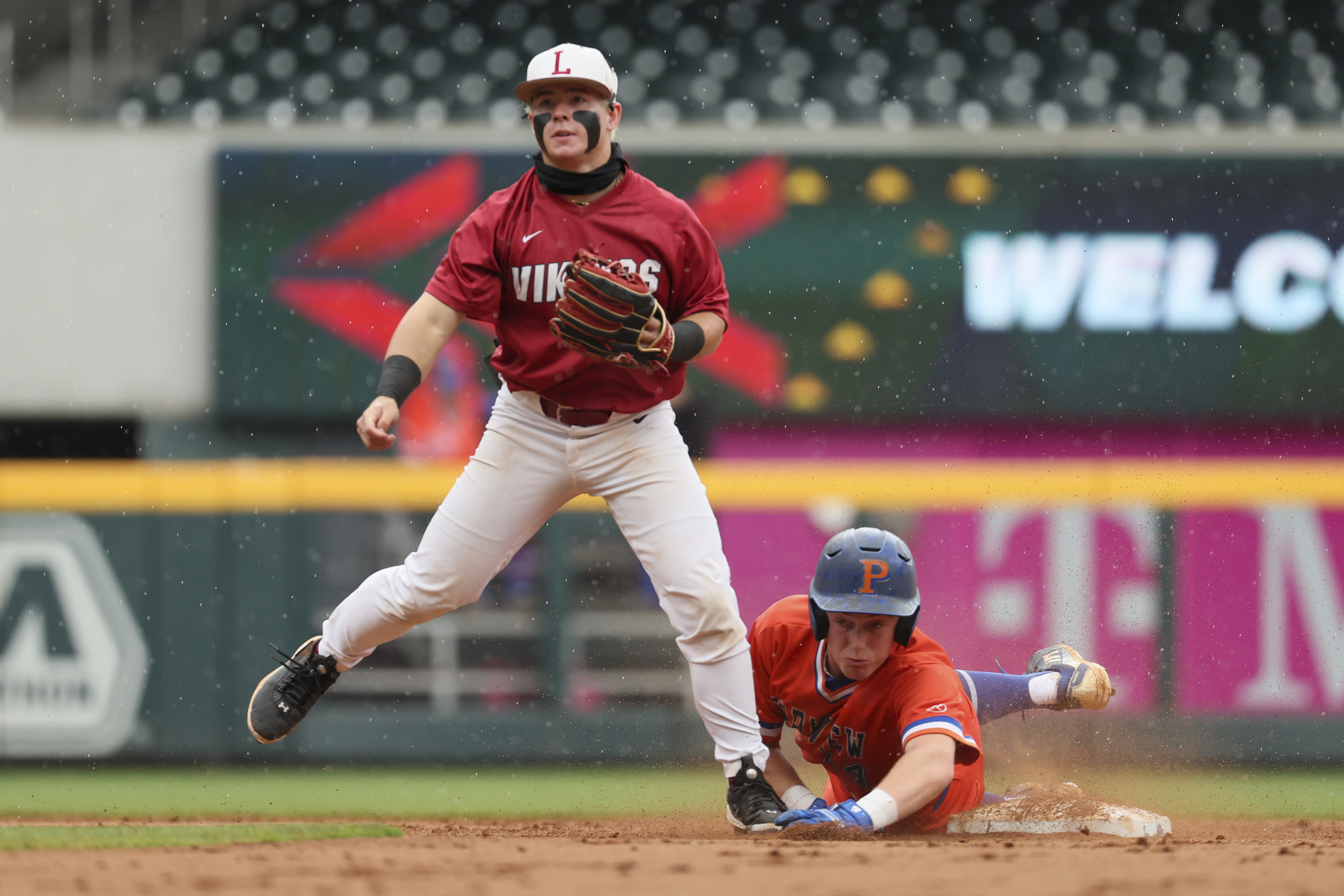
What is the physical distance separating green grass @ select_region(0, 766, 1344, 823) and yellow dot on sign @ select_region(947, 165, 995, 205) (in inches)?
112

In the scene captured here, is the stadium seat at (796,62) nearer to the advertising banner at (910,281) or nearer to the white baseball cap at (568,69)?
the advertising banner at (910,281)

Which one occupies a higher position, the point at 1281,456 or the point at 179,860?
the point at 1281,456

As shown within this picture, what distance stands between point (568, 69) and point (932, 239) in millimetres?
4284

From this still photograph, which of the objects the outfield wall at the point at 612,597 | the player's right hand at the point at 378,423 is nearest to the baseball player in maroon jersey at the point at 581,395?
the player's right hand at the point at 378,423

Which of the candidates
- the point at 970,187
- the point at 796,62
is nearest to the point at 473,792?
the point at 970,187

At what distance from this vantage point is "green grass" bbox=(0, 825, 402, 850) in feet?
10.9

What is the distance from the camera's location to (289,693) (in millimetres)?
3805

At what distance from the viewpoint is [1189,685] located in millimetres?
7008

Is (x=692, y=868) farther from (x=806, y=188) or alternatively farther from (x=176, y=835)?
(x=806, y=188)

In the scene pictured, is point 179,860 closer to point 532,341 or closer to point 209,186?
point 532,341

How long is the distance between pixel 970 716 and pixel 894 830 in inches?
14.5

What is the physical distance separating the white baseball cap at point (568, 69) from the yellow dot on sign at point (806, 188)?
3.97 meters

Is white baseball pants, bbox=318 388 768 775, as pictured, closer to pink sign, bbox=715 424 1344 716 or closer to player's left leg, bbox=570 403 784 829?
player's left leg, bbox=570 403 784 829

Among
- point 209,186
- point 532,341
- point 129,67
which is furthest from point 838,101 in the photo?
point 532,341
